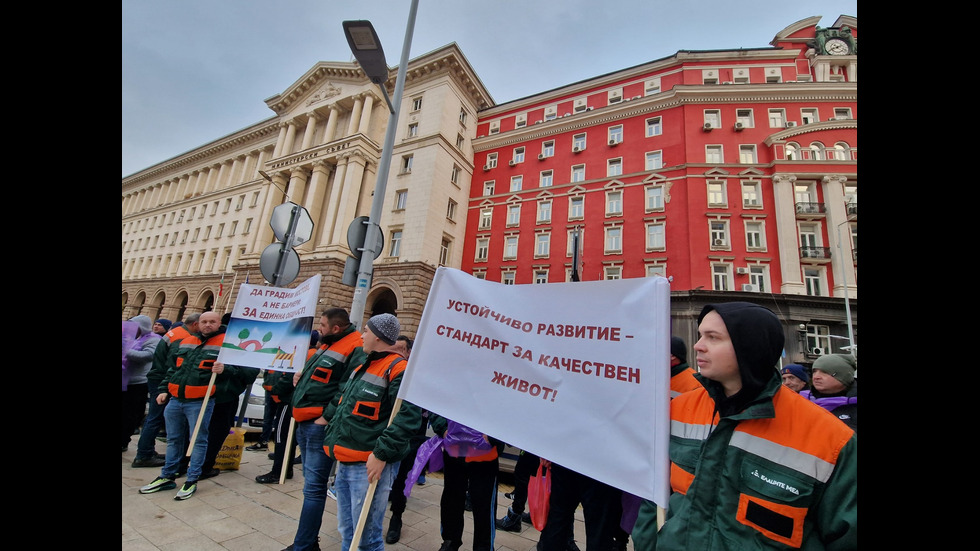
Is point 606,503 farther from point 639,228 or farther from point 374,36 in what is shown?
point 639,228

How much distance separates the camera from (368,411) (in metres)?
2.83

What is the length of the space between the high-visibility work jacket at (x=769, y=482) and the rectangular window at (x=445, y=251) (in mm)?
22878

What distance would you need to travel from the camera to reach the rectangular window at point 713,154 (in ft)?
70.5

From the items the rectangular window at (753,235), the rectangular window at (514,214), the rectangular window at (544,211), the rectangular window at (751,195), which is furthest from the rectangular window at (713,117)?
the rectangular window at (514,214)

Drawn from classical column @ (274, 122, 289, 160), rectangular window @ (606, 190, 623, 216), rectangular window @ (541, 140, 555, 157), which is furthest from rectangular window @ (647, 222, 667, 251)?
classical column @ (274, 122, 289, 160)

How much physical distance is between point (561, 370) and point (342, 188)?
25.1m

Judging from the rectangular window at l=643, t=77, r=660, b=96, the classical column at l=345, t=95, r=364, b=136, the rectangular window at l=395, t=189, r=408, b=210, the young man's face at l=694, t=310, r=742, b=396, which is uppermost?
the rectangular window at l=643, t=77, r=660, b=96

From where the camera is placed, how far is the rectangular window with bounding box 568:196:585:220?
77.5 ft

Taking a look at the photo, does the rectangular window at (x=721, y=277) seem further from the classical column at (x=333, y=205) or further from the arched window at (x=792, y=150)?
the classical column at (x=333, y=205)

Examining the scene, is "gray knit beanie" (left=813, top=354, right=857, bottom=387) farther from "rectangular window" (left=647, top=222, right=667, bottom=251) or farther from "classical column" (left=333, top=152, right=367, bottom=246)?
"classical column" (left=333, top=152, right=367, bottom=246)

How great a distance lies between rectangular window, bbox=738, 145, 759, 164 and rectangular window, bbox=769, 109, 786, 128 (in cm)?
182

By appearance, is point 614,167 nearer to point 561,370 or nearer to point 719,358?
point 561,370
